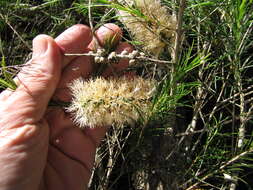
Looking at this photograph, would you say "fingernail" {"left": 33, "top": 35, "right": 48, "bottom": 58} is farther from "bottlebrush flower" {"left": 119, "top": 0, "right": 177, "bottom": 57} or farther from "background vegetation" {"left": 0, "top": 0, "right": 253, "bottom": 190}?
"bottlebrush flower" {"left": 119, "top": 0, "right": 177, "bottom": 57}

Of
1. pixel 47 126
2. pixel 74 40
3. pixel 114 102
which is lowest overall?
pixel 47 126

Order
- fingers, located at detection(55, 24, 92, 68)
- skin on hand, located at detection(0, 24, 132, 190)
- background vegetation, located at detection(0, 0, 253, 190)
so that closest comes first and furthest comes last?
background vegetation, located at detection(0, 0, 253, 190)
skin on hand, located at detection(0, 24, 132, 190)
fingers, located at detection(55, 24, 92, 68)

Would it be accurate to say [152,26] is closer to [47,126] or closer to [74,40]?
[74,40]

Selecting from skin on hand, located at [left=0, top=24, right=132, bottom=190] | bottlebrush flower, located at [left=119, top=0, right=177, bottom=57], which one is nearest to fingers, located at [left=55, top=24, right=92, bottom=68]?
skin on hand, located at [left=0, top=24, right=132, bottom=190]

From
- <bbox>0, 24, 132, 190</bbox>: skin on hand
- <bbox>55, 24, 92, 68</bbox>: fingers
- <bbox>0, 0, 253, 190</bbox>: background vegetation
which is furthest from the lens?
<bbox>55, 24, 92, 68</bbox>: fingers

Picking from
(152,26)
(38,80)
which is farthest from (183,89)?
(38,80)
